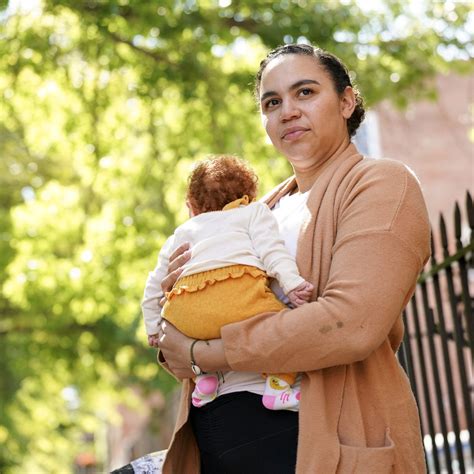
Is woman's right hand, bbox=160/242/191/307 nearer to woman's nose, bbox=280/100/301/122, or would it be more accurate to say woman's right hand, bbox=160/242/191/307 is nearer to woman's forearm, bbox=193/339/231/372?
woman's forearm, bbox=193/339/231/372

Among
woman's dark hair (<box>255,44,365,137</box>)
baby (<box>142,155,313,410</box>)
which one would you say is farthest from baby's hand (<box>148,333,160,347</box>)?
woman's dark hair (<box>255,44,365,137</box>)

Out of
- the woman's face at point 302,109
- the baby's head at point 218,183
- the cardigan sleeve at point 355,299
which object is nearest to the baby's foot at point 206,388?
the cardigan sleeve at point 355,299

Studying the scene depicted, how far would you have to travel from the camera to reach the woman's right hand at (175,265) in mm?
3082

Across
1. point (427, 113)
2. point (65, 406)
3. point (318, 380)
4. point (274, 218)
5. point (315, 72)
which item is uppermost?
point (427, 113)

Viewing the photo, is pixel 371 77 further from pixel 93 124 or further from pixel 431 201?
pixel 431 201

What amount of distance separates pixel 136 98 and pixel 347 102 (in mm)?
9840

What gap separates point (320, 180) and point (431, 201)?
24315mm

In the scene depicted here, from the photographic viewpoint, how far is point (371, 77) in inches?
460

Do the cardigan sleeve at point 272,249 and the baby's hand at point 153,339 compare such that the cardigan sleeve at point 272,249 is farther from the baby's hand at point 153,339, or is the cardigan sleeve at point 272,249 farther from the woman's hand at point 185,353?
the baby's hand at point 153,339

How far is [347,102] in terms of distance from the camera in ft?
10.6

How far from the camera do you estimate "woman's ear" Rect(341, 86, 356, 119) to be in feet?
10.5

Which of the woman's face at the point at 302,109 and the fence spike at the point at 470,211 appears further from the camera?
the fence spike at the point at 470,211

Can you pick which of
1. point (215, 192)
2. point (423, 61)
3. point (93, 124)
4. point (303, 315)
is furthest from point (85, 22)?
point (303, 315)

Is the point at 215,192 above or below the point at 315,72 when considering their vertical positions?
below
